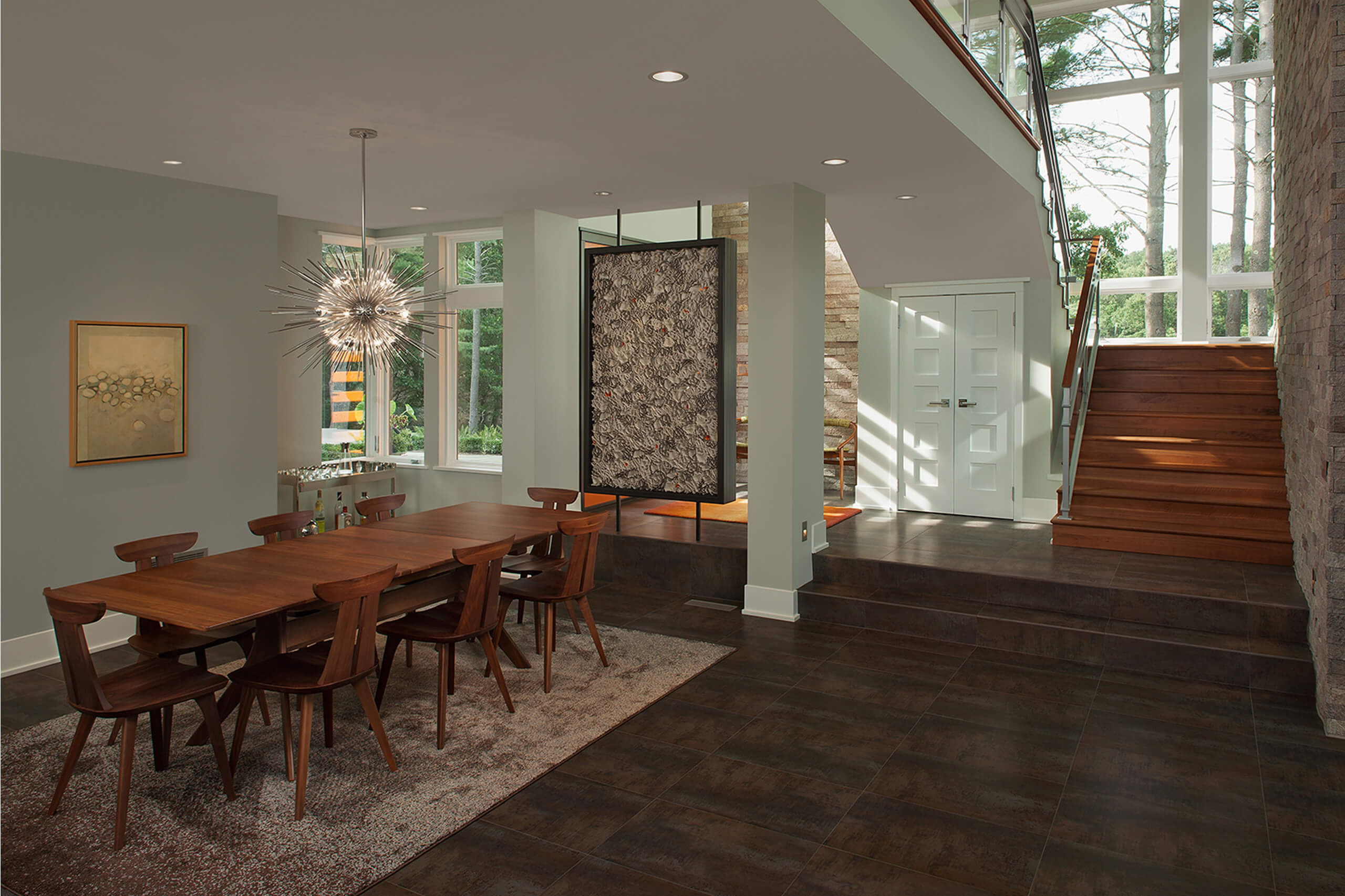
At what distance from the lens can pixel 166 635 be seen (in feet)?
12.0

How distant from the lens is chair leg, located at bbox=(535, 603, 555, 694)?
163 inches

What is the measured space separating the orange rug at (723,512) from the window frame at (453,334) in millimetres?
1549

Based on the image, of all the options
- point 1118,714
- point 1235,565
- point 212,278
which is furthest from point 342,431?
point 1235,565

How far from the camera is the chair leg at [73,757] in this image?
9.93ft

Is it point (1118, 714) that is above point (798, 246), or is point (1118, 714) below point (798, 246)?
below

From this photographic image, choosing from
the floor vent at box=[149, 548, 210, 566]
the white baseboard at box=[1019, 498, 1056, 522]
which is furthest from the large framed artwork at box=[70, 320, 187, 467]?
the white baseboard at box=[1019, 498, 1056, 522]

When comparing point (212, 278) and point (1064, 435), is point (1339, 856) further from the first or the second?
point (212, 278)

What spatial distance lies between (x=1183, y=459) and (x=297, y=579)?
5953mm

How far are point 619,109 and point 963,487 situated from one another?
498cm

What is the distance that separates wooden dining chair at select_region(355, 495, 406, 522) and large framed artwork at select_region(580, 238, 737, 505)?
150cm

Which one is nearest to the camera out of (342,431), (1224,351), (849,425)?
(1224,351)

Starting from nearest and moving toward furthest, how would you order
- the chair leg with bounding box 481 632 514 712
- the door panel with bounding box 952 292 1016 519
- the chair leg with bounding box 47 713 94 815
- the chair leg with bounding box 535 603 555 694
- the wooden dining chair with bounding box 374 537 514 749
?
1. the chair leg with bounding box 47 713 94 815
2. the wooden dining chair with bounding box 374 537 514 749
3. the chair leg with bounding box 481 632 514 712
4. the chair leg with bounding box 535 603 555 694
5. the door panel with bounding box 952 292 1016 519

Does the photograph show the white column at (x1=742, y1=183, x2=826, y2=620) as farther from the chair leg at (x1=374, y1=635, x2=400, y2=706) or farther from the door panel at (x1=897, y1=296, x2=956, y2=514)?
the chair leg at (x1=374, y1=635, x2=400, y2=706)

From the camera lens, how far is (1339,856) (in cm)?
284
